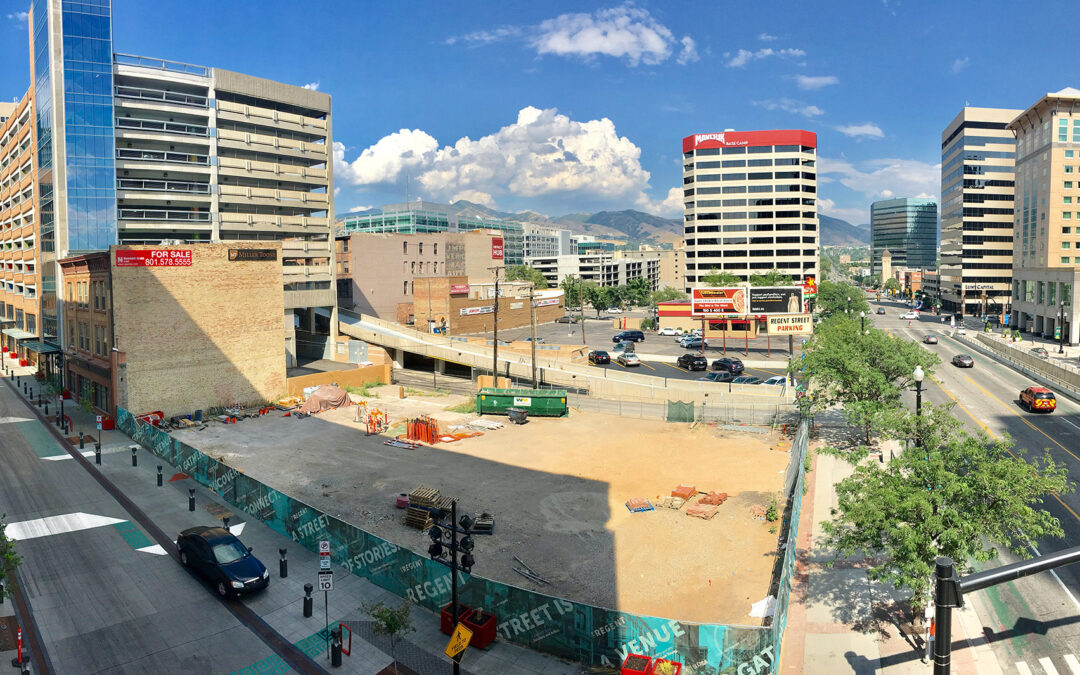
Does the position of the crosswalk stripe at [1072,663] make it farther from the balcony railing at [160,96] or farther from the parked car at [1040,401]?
the balcony railing at [160,96]

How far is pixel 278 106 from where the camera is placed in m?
76.2

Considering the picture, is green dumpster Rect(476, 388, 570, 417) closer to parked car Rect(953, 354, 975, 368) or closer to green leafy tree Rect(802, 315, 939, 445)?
green leafy tree Rect(802, 315, 939, 445)

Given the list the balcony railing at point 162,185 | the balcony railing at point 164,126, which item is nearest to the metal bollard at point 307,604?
the balcony railing at point 162,185

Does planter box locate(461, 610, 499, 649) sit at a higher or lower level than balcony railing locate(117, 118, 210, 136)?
lower

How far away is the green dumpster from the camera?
47219 millimetres

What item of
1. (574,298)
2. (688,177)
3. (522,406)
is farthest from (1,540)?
(688,177)

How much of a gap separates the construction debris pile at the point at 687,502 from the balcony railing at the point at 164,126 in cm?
6472

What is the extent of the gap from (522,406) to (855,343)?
22.6 metres

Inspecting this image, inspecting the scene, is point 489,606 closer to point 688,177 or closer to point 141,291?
point 141,291

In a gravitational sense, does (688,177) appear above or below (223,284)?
above

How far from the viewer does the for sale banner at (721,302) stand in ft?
241

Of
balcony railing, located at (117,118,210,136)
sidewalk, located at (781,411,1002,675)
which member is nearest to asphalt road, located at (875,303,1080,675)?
sidewalk, located at (781,411,1002,675)

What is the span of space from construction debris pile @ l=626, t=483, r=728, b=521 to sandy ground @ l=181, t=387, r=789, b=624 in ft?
1.08

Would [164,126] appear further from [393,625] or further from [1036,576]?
[1036,576]
